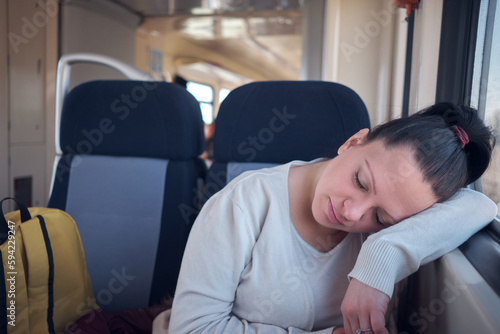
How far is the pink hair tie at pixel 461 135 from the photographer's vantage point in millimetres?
867

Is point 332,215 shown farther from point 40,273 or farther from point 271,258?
point 40,273

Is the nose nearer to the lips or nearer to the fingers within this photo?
the lips

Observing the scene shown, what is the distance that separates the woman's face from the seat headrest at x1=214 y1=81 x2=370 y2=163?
47cm

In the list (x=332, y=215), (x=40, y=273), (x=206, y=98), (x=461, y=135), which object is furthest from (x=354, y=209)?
(x=206, y=98)

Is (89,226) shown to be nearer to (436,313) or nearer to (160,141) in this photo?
(160,141)

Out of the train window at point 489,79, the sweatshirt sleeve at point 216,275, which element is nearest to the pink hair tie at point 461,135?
the train window at point 489,79

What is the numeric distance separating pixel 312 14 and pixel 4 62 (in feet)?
7.00

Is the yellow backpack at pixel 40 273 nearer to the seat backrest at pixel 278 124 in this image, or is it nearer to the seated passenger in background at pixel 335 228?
the seated passenger in background at pixel 335 228

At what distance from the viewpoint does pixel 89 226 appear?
5.11 ft

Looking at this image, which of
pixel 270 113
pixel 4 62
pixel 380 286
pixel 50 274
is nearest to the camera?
pixel 380 286

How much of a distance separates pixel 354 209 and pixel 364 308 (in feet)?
0.60

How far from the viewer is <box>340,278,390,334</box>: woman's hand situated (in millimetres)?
738

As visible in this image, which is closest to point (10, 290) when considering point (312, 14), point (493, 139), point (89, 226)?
point (89, 226)

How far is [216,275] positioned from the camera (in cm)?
85
